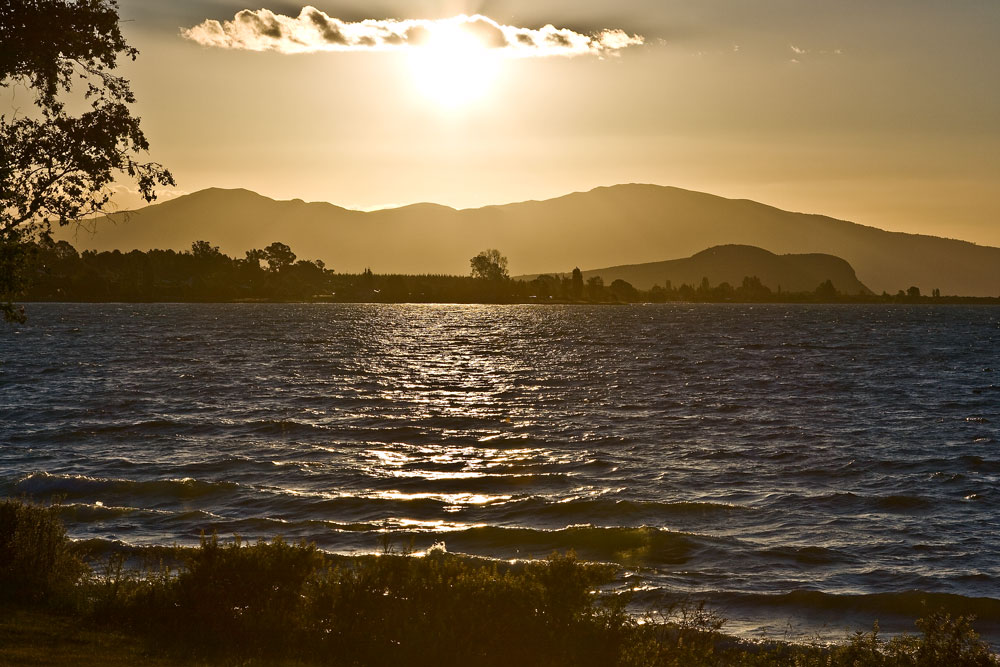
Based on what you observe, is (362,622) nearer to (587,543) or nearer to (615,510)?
(587,543)

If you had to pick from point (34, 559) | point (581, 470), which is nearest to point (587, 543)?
point (581, 470)

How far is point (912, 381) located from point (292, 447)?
2282 inches

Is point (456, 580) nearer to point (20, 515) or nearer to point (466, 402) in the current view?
point (20, 515)

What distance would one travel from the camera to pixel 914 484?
33.2 metres

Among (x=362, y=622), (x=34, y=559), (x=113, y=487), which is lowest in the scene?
(x=113, y=487)

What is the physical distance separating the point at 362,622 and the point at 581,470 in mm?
21300

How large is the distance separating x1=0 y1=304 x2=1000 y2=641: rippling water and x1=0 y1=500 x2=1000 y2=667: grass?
4.89 meters

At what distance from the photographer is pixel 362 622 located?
46.6 feet

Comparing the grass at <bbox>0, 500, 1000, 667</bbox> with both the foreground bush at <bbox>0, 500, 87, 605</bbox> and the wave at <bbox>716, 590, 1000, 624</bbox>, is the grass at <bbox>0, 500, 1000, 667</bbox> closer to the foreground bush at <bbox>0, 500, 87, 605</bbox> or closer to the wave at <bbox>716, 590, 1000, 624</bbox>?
the foreground bush at <bbox>0, 500, 87, 605</bbox>

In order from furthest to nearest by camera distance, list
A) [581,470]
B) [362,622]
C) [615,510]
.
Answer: [581,470] < [615,510] < [362,622]

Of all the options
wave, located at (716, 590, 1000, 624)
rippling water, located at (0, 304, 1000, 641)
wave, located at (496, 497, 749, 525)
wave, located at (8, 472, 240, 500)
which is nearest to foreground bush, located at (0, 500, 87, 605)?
rippling water, located at (0, 304, 1000, 641)

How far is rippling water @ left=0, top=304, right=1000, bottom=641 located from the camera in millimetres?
22969

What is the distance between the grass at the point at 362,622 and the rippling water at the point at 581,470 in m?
4.89

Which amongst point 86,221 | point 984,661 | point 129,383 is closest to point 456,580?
point 984,661
